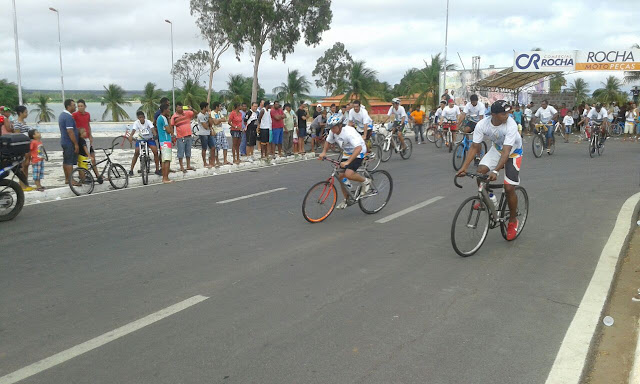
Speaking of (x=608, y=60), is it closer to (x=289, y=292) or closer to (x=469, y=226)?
(x=469, y=226)

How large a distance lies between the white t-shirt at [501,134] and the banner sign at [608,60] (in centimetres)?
2826

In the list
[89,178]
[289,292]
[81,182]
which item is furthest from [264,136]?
[289,292]

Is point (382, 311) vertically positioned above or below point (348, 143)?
below

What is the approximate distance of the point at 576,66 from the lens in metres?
31.5

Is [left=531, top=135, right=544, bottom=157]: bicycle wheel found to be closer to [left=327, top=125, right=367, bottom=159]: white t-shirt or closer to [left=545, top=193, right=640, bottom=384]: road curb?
[left=545, top=193, right=640, bottom=384]: road curb

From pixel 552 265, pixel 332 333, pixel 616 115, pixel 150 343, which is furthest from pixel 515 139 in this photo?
pixel 616 115

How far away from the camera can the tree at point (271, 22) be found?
135 feet

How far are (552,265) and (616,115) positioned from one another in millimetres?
30999

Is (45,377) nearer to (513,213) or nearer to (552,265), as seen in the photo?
(552,265)

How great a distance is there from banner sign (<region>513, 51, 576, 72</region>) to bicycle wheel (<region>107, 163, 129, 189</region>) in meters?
24.7

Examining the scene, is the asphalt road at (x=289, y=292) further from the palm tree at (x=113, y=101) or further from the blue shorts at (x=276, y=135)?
the palm tree at (x=113, y=101)

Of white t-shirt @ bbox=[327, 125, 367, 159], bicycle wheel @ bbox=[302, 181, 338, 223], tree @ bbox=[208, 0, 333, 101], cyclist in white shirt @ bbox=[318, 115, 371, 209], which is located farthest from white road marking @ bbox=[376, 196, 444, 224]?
tree @ bbox=[208, 0, 333, 101]

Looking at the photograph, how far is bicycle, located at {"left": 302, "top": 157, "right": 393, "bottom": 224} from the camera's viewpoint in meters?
8.55

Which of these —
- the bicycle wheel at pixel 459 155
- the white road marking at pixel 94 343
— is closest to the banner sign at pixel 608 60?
the bicycle wheel at pixel 459 155
